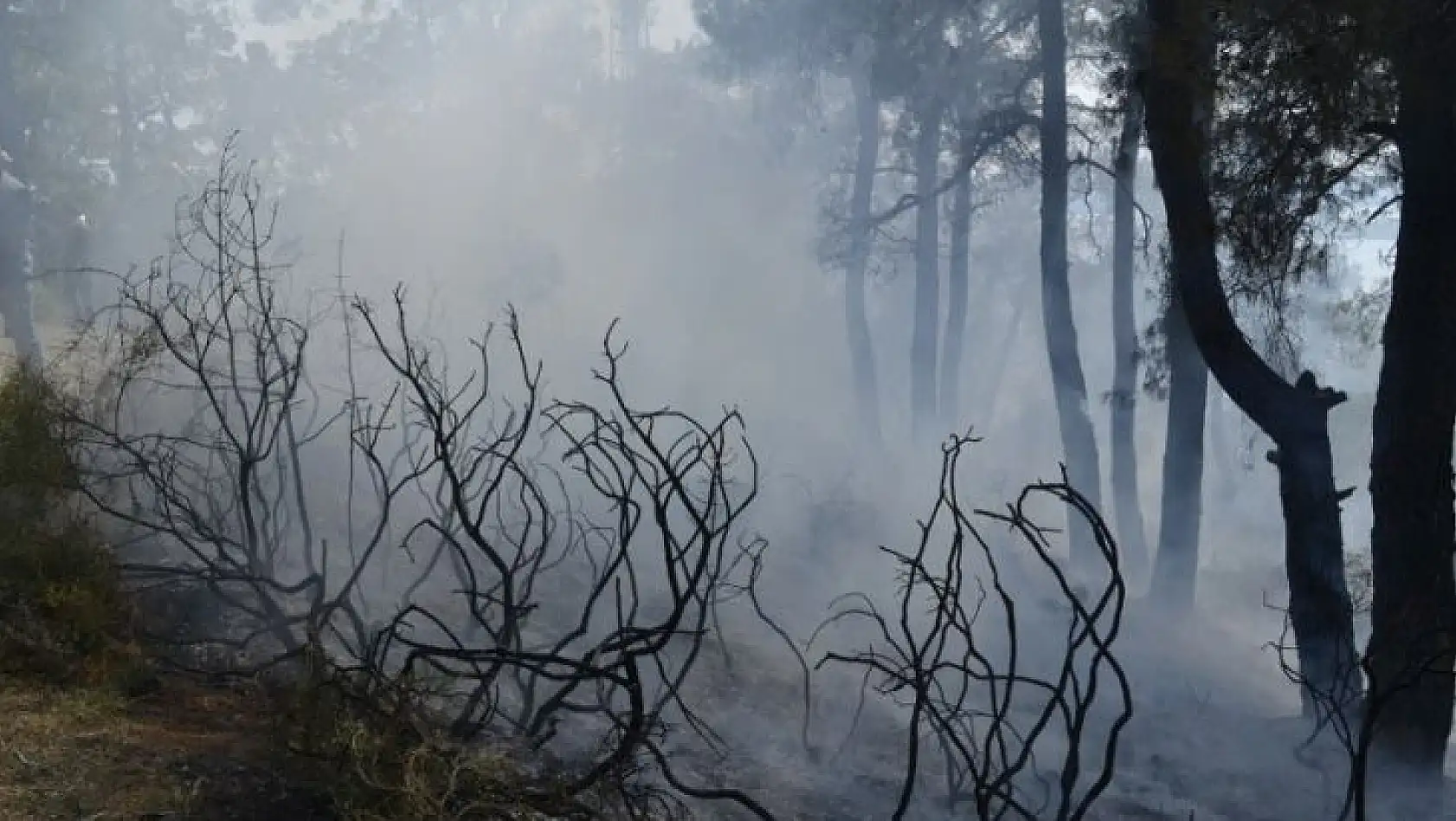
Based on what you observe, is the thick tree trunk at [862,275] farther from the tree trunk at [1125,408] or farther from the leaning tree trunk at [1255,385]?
the leaning tree trunk at [1255,385]

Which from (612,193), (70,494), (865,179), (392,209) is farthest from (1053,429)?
(70,494)

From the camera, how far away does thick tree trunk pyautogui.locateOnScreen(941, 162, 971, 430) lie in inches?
909

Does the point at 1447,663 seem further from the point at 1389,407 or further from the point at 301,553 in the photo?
the point at 301,553

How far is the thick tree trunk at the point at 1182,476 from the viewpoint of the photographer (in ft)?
47.2

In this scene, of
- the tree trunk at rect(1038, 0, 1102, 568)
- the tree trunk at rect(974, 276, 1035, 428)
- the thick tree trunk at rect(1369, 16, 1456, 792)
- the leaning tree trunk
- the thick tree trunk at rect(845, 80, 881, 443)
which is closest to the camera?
the thick tree trunk at rect(1369, 16, 1456, 792)

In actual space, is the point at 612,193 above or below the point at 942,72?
above

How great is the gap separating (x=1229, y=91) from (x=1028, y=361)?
40.3 m

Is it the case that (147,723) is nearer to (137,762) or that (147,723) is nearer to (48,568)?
(137,762)

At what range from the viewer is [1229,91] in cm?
729

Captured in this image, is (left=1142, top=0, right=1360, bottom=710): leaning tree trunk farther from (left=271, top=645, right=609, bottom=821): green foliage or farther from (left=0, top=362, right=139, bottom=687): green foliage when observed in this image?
(left=0, top=362, right=139, bottom=687): green foliage

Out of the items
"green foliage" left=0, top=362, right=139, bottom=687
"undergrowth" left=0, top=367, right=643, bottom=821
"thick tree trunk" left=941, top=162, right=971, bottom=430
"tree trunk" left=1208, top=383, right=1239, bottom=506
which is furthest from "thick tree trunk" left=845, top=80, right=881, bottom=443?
"undergrowth" left=0, top=367, right=643, bottom=821

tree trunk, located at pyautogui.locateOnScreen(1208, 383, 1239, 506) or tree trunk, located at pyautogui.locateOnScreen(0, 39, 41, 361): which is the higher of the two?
tree trunk, located at pyautogui.locateOnScreen(1208, 383, 1239, 506)

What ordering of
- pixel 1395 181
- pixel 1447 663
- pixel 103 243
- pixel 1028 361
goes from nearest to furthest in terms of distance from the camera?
pixel 1447 663 → pixel 1395 181 → pixel 103 243 → pixel 1028 361

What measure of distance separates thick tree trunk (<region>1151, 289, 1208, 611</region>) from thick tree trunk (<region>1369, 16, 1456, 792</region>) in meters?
6.70
